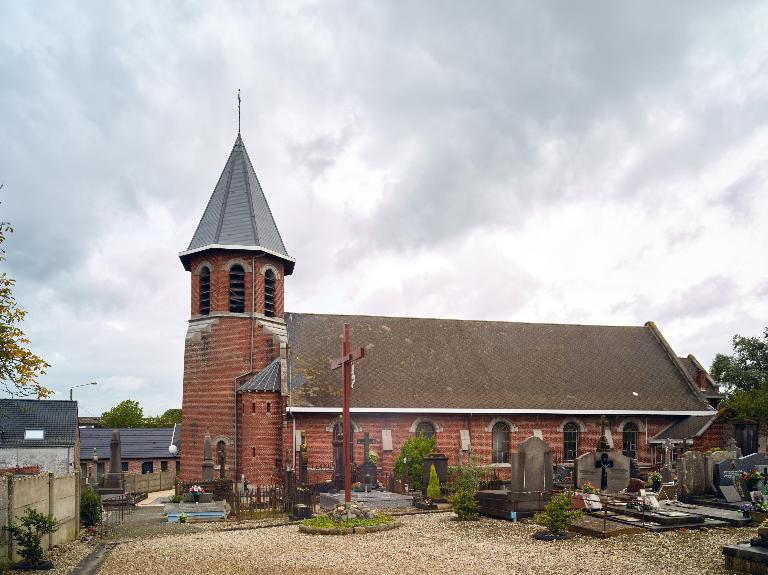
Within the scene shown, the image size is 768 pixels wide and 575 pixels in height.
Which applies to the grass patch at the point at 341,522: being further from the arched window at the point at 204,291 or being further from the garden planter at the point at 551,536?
the arched window at the point at 204,291

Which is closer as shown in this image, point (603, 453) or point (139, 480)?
point (603, 453)

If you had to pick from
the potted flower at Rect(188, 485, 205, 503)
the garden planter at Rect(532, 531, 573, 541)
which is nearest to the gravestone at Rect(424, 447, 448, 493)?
the potted flower at Rect(188, 485, 205, 503)

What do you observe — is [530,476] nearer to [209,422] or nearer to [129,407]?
[209,422]

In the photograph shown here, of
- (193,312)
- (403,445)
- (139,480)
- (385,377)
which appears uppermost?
(193,312)

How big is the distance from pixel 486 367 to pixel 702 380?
39.7 ft

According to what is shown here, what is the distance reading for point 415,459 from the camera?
26188 millimetres

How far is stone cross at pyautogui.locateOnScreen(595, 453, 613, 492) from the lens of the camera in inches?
910

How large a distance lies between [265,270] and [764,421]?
25624 mm

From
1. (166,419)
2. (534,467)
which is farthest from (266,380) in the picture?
(166,419)

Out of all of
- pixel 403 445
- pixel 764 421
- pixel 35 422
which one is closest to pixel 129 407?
pixel 35 422

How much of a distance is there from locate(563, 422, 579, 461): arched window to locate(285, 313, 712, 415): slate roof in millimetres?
1040

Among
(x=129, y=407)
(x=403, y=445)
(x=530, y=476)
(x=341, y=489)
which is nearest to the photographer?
(x=530, y=476)

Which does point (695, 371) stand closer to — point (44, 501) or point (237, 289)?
point (237, 289)

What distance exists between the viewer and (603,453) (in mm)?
23188
